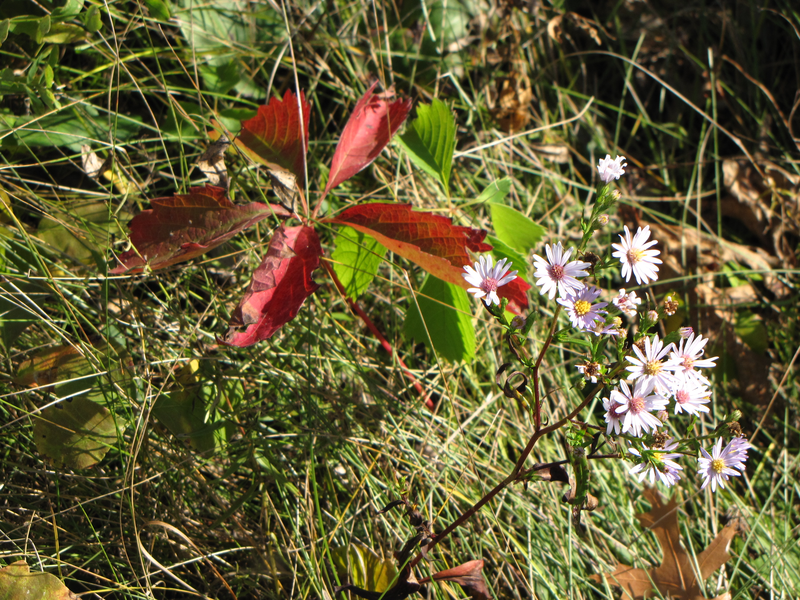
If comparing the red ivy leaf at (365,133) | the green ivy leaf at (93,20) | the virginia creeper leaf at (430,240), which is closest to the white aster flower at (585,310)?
the virginia creeper leaf at (430,240)

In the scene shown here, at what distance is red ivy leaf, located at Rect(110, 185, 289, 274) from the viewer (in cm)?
146

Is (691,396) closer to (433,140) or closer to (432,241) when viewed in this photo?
(432,241)

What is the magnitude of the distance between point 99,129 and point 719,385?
259 cm

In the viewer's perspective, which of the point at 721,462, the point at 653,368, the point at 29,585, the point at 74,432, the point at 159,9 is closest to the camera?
the point at 653,368

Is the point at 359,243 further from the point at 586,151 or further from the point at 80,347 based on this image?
the point at 586,151

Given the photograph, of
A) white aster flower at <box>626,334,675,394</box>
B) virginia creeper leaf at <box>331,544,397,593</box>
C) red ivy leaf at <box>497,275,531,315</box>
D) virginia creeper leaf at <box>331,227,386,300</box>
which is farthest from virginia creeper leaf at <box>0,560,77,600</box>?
white aster flower at <box>626,334,675,394</box>

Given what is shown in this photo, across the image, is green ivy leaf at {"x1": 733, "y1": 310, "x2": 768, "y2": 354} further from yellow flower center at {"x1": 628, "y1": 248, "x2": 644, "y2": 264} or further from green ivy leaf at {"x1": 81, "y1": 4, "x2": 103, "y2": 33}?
green ivy leaf at {"x1": 81, "y1": 4, "x2": 103, "y2": 33}

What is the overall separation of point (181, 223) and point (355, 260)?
52 cm

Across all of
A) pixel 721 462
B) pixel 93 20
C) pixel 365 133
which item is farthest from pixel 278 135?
pixel 721 462

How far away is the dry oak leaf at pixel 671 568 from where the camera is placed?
169 centimetres

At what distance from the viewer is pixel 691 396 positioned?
117 cm

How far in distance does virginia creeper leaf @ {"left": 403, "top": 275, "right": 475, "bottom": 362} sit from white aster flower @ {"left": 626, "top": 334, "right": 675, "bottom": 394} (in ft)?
1.98

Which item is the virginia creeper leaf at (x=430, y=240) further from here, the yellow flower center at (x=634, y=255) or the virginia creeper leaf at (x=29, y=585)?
the virginia creeper leaf at (x=29, y=585)

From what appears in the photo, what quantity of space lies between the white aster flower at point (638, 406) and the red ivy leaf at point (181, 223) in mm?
1021
